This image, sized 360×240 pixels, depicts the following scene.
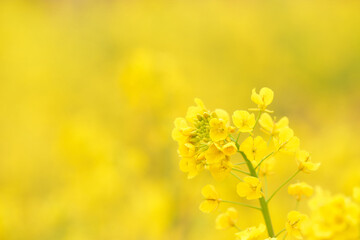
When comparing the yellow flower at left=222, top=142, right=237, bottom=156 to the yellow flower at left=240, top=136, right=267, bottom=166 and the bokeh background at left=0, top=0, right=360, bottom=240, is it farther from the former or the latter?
the bokeh background at left=0, top=0, right=360, bottom=240

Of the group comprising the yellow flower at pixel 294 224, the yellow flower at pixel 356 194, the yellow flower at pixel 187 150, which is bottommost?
the yellow flower at pixel 356 194

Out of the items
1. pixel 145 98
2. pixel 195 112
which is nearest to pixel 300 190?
pixel 195 112

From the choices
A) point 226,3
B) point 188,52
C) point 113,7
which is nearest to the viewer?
point 188,52

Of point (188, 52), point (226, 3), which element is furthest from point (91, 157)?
point (226, 3)

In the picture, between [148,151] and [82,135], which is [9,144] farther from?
[148,151]

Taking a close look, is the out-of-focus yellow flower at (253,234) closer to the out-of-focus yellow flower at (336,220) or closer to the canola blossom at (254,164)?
the canola blossom at (254,164)

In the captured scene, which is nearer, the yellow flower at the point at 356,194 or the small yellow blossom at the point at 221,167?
the yellow flower at the point at 356,194

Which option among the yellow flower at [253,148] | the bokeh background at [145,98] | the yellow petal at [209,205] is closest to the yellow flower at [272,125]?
the yellow flower at [253,148]

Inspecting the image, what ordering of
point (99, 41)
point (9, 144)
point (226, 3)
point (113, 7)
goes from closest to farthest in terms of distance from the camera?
point (9, 144) → point (99, 41) → point (226, 3) → point (113, 7)
